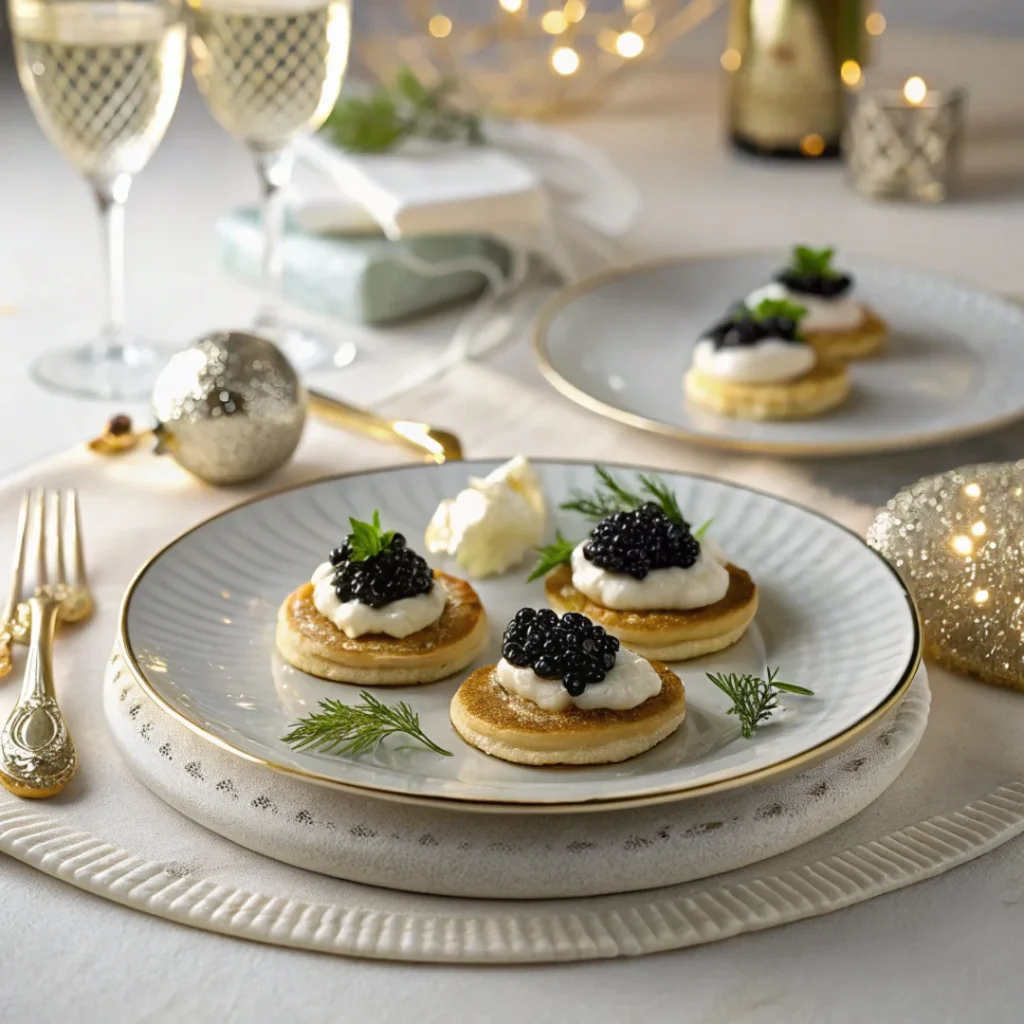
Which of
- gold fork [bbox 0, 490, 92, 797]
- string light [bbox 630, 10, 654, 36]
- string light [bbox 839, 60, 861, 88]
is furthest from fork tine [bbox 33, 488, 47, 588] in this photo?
string light [bbox 630, 10, 654, 36]

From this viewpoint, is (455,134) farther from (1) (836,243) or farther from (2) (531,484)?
(2) (531,484)

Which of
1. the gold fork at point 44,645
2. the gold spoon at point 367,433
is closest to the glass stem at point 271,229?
the gold spoon at point 367,433

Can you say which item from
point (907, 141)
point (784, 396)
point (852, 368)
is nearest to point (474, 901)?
point (784, 396)

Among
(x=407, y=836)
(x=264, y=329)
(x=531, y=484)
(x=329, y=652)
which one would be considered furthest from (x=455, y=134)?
(x=407, y=836)

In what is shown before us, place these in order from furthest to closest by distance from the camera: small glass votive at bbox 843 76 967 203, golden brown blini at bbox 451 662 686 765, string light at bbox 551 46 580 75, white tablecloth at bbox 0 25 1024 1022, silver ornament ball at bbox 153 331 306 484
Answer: string light at bbox 551 46 580 75 → small glass votive at bbox 843 76 967 203 → silver ornament ball at bbox 153 331 306 484 → golden brown blini at bbox 451 662 686 765 → white tablecloth at bbox 0 25 1024 1022

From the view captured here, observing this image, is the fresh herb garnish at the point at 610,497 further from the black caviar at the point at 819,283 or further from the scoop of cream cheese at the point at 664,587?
the black caviar at the point at 819,283

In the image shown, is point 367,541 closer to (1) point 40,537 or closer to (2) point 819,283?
(1) point 40,537

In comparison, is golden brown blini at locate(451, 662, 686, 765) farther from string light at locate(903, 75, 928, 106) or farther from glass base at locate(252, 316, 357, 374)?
string light at locate(903, 75, 928, 106)
